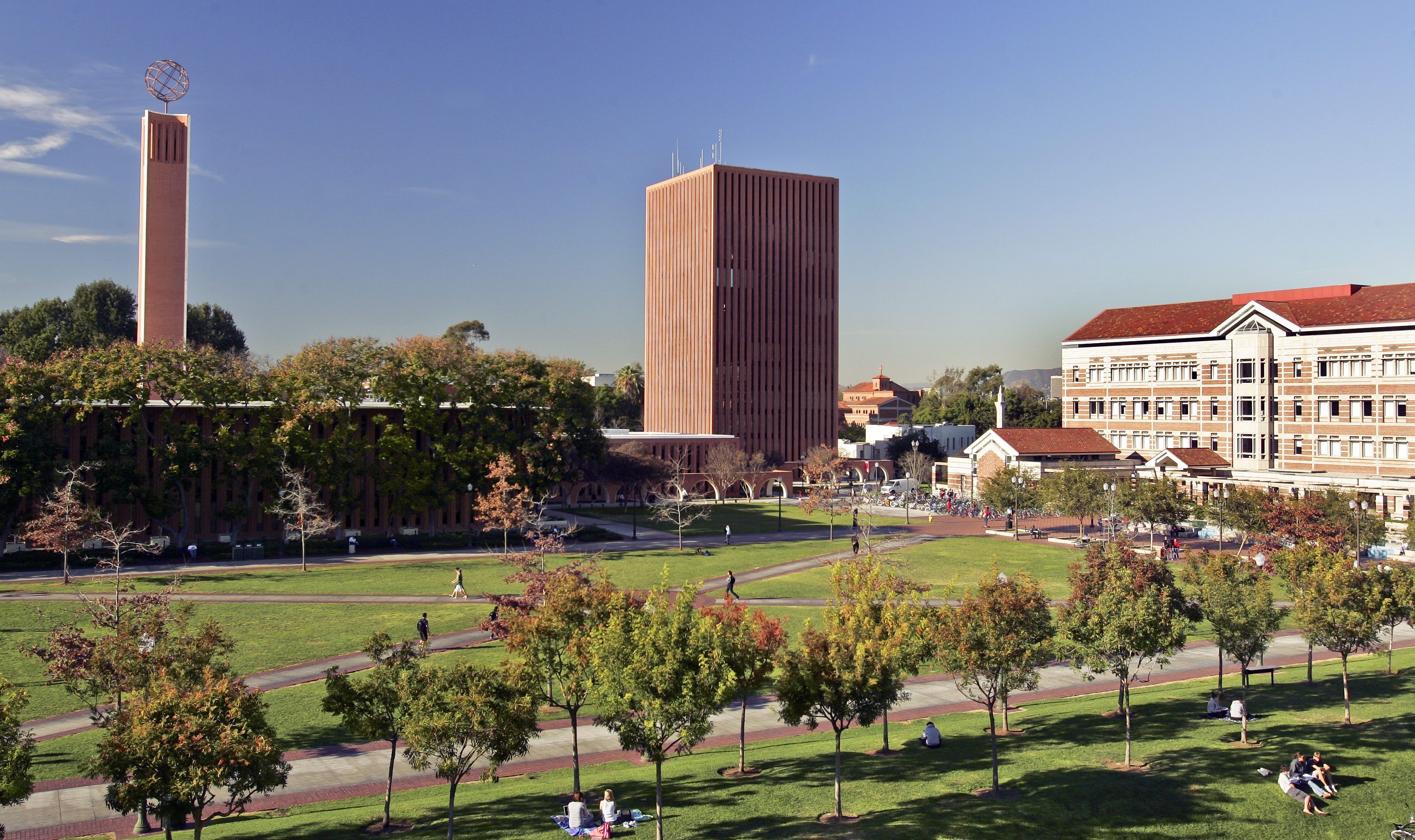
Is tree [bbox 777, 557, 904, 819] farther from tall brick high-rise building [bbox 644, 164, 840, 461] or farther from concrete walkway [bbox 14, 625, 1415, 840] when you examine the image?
tall brick high-rise building [bbox 644, 164, 840, 461]

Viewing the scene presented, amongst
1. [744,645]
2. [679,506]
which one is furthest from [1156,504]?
[744,645]

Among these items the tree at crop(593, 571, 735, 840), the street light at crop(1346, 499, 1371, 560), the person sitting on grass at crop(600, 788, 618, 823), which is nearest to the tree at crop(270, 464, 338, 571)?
the person sitting on grass at crop(600, 788, 618, 823)

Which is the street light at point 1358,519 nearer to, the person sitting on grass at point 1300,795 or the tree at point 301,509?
the person sitting on grass at point 1300,795

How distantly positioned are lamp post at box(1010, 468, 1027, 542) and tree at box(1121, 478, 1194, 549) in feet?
Answer: 27.7

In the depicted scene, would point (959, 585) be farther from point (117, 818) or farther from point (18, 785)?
point (18, 785)

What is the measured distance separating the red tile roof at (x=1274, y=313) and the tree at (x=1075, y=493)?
25.5 m

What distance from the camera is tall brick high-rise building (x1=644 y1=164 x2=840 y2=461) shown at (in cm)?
11519

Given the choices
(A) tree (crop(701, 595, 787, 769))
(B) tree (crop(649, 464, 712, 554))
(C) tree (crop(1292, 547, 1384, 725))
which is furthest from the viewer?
(B) tree (crop(649, 464, 712, 554))

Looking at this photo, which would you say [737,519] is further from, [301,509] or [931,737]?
[931,737]

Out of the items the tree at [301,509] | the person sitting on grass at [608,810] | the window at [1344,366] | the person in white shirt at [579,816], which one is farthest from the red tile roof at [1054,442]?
the person in white shirt at [579,816]

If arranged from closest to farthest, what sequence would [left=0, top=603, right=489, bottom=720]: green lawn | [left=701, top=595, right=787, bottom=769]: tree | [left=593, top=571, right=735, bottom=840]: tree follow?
[left=593, top=571, right=735, bottom=840]: tree < [left=701, top=595, right=787, bottom=769]: tree < [left=0, top=603, right=489, bottom=720]: green lawn

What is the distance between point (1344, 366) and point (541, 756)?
75.8 metres

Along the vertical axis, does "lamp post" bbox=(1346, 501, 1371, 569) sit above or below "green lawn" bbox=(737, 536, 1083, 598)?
above

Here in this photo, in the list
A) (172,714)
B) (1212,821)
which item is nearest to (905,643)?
(1212,821)
